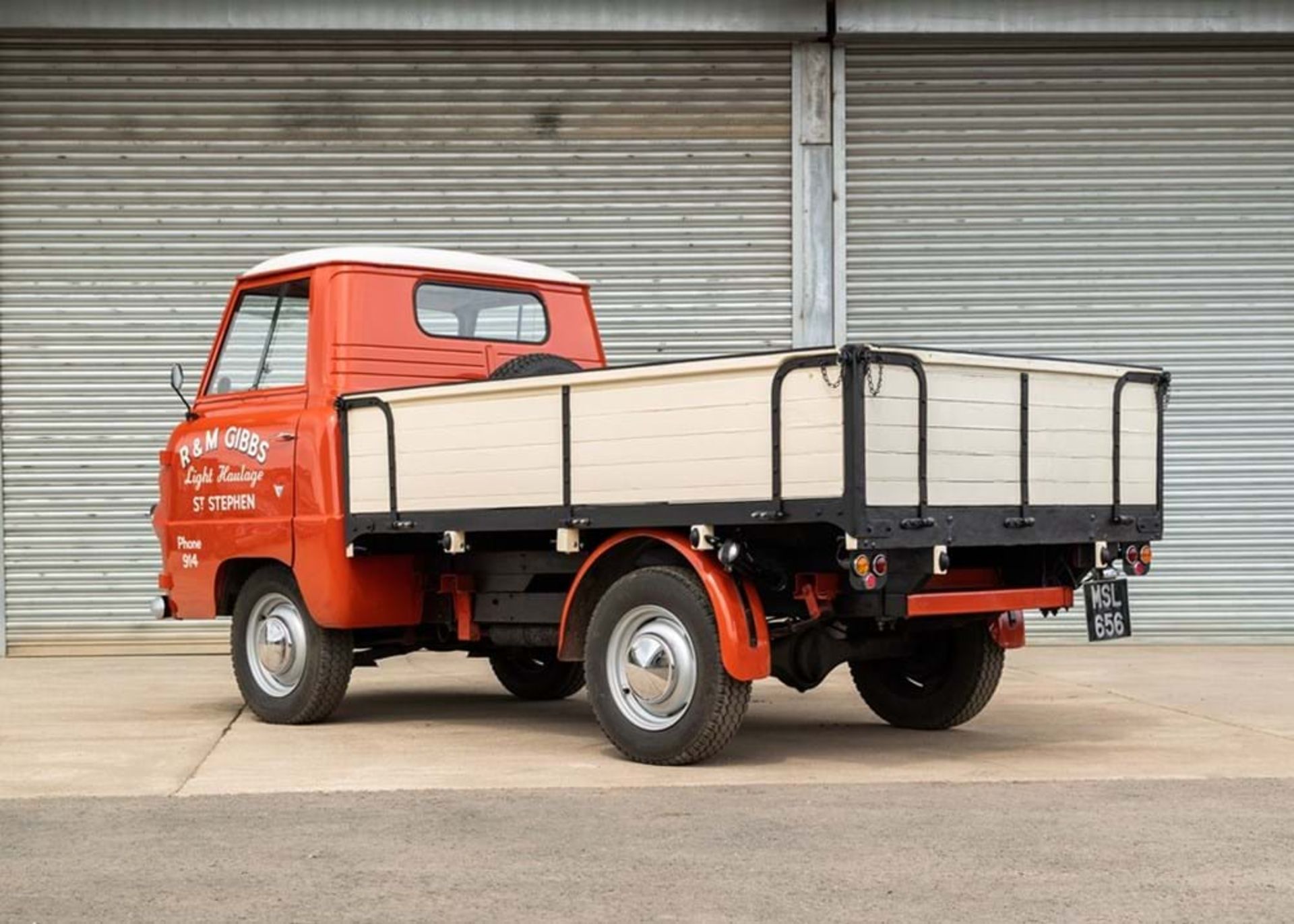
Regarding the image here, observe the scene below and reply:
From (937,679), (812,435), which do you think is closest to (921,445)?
(812,435)

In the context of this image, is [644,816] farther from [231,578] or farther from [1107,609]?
[231,578]

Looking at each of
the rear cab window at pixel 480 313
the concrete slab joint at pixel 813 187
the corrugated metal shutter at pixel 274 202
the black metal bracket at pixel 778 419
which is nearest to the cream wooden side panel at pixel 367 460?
the rear cab window at pixel 480 313

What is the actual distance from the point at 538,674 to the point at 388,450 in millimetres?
2369

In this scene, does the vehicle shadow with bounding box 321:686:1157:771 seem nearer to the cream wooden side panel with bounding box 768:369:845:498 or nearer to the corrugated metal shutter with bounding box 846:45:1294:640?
the cream wooden side panel with bounding box 768:369:845:498

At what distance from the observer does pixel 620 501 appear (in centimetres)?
814

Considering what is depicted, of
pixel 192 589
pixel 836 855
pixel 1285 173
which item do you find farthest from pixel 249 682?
pixel 1285 173

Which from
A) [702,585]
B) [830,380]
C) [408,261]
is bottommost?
[702,585]

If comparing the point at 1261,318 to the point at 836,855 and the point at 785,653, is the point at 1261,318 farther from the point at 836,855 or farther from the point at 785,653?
the point at 836,855

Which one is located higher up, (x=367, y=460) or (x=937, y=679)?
(x=367, y=460)

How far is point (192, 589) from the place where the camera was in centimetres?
1030

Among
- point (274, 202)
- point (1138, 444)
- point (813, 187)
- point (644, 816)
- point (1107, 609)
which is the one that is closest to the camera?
point (644, 816)

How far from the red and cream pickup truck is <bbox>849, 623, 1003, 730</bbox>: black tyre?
2 cm

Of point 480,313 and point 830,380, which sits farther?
point 480,313

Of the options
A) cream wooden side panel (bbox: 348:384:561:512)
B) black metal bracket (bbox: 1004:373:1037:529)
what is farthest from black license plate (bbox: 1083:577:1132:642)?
cream wooden side panel (bbox: 348:384:561:512)
